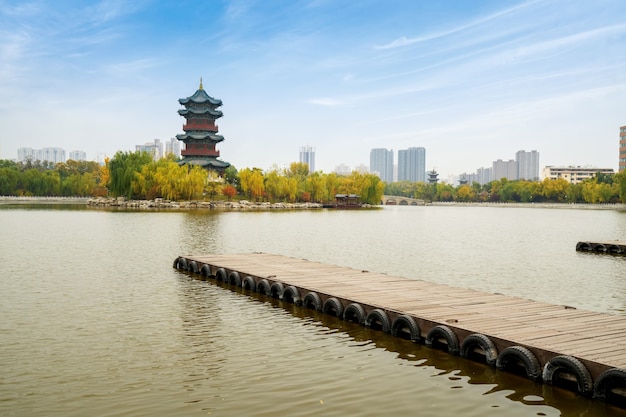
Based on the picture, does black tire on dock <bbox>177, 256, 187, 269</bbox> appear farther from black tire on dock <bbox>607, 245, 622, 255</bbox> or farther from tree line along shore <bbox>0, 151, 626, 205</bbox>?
tree line along shore <bbox>0, 151, 626, 205</bbox>

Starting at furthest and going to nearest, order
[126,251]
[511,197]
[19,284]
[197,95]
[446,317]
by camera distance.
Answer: [511,197] < [197,95] < [126,251] < [19,284] < [446,317]

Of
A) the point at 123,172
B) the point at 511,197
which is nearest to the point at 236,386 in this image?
the point at 123,172

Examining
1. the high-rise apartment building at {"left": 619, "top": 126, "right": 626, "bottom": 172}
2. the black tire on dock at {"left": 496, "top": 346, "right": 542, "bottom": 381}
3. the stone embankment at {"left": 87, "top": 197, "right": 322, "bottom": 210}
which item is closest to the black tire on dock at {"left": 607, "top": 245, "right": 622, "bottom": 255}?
the black tire on dock at {"left": 496, "top": 346, "right": 542, "bottom": 381}

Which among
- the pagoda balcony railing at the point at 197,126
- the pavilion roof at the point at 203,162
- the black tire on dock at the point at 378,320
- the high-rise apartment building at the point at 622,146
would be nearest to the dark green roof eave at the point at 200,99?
the pagoda balcony railing at the point at 197,126

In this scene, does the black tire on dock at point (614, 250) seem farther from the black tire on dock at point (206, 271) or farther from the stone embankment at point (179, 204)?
the stone embankment at point (179, 204)

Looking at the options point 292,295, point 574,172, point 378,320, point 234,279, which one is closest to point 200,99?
point 234,279

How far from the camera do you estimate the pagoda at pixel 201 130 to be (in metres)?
92.4

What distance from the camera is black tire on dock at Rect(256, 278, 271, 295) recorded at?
16031mm

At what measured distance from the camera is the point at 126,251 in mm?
26797

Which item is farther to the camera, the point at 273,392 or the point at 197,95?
the point at 197,95

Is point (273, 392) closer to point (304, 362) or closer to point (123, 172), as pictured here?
point (304, 362)

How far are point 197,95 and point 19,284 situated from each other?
78451 millimetres

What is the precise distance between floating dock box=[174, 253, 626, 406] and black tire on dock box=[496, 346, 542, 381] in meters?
0.01

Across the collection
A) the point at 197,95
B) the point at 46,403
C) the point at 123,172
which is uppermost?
the point at 197,95
